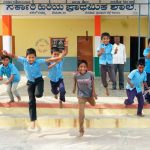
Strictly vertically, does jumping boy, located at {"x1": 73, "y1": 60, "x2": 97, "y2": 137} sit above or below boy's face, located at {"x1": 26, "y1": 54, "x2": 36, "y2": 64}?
below

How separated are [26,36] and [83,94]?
37.9 ft

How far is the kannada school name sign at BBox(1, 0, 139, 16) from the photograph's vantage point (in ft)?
49.4

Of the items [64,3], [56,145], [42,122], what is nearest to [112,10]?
[64,3]

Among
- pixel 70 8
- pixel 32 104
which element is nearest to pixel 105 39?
pixel 32 104

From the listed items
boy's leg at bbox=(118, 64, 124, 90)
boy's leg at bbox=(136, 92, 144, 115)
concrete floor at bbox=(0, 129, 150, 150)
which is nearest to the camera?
concrete floor at bbox=(0, 129, 150, 150)

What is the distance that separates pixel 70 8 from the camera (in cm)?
1521

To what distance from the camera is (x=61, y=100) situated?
341 inches

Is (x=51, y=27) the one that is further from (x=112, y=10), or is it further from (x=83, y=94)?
(x=83, y=94)

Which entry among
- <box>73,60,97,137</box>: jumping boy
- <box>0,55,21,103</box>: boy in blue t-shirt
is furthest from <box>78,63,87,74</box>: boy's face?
<box>0,55,21,103</box>: boy in blue t-shirt

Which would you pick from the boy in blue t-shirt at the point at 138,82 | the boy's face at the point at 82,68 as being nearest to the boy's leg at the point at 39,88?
the boy's face at the point at 82,68

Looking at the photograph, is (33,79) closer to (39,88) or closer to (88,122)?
(39,88)

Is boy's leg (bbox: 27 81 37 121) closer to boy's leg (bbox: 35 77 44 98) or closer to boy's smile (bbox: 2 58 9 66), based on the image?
boy's leg (bbox: 35 77 44 98)

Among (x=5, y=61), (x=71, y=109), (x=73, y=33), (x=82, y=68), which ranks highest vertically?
(x=73, y=33)

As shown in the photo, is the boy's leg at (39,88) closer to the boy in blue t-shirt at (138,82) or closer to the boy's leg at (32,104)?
the boy's leg at (32,104)
